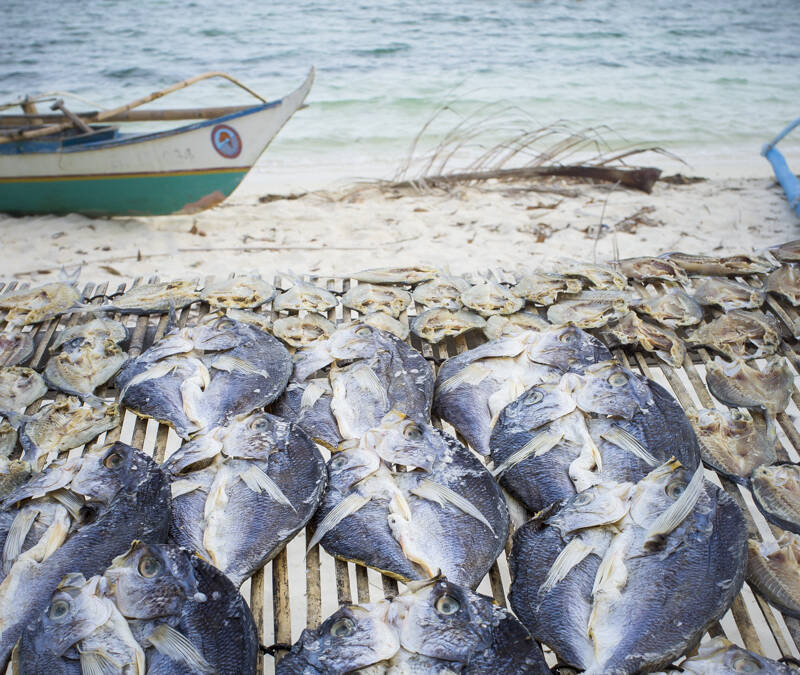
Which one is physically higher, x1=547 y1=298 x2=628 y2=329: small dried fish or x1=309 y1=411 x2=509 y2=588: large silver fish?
x1=309 y1=411 x2=509 y2=588: large silver fish

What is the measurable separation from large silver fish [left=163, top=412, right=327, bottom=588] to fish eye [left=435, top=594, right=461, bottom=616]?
2.21ft

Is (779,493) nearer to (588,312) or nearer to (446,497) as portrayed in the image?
(446,497)

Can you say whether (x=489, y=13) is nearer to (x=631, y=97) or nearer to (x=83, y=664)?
(x=631, y=97)

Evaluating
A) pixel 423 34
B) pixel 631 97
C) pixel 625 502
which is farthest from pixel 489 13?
pixel 625 502

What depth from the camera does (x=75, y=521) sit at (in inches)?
92.3

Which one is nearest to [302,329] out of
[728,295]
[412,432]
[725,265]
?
[412,432]

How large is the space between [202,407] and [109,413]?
0.51 metres

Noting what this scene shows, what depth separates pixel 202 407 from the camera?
303 cm

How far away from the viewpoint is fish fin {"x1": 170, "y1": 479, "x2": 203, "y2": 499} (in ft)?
8.03

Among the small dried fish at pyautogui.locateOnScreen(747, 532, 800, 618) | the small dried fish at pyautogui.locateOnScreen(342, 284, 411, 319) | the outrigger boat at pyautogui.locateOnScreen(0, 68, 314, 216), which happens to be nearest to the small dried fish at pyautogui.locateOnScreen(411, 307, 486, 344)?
the small dried fish at pyautogui.locateOnScreen(342, 284, 411, 319)

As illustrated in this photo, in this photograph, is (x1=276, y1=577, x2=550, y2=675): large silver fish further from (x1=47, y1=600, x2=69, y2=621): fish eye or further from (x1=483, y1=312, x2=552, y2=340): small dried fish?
(x1=483, y1=312, x2=552, y2=340): small dried fish

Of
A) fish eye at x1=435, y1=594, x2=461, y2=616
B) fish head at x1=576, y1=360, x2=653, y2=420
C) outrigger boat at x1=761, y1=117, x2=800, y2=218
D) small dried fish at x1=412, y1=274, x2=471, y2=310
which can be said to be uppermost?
fish head at x1=576, y1=360, x2=653, y2=420

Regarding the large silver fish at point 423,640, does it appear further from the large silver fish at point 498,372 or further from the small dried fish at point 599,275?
the small dried fish at point 599,275

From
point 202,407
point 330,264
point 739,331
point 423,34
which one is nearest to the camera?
point 202,407
